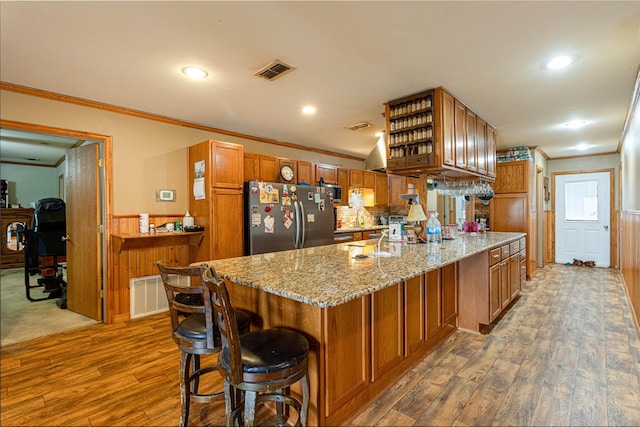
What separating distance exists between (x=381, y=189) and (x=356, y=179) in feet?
2.72

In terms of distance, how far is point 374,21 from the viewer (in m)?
1.82

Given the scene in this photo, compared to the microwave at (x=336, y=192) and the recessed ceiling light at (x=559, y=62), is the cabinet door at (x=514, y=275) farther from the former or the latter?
the microwave at (x=336, y=192)

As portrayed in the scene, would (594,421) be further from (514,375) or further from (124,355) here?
(124,355)

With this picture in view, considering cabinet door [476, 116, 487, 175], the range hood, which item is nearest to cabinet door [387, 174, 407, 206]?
cabinet door [476, 116, 487, 175]

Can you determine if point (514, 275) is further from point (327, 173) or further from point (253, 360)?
point (253, 360)

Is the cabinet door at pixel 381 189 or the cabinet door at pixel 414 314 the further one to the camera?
the cabinet door at pixel 381 189

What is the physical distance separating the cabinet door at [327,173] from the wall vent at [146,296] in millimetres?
2604

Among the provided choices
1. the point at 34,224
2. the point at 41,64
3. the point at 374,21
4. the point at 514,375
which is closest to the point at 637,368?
the point at 514,375

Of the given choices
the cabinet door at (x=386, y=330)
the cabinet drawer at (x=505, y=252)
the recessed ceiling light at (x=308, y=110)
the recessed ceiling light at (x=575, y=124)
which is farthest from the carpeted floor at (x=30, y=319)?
the recessed ceiling light at (x=575, y=124)

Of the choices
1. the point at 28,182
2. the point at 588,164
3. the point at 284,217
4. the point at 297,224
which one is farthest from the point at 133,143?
the point at 588,164

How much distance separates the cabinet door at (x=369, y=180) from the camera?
582 centimetres

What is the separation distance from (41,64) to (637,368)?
16.4 feet

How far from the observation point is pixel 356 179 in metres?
5.65

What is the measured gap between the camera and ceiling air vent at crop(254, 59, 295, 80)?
233cm
